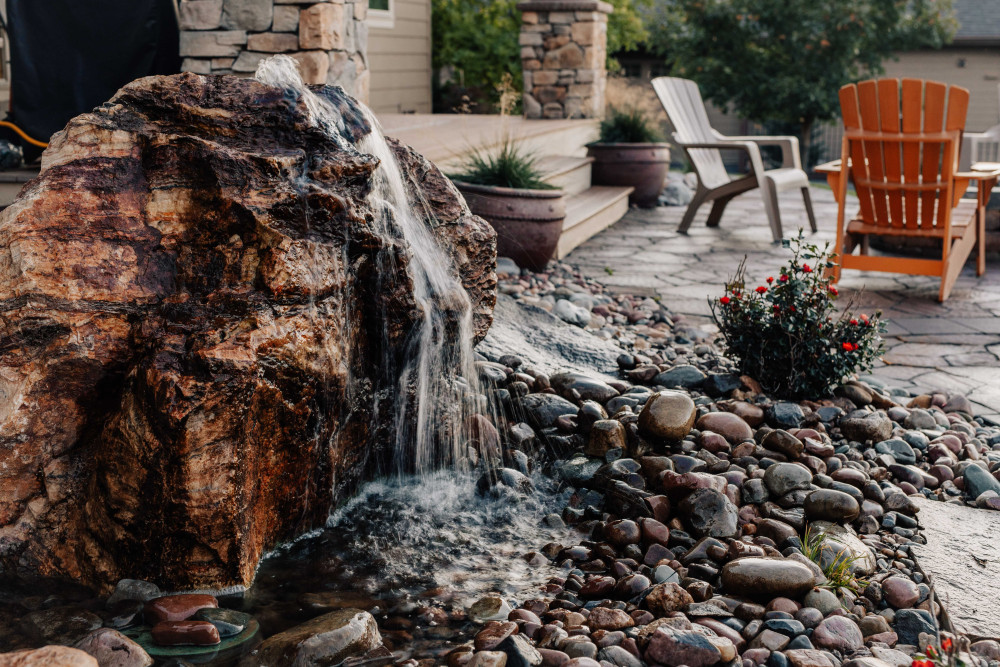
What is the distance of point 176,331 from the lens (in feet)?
7.14

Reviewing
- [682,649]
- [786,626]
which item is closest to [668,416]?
[786,626]

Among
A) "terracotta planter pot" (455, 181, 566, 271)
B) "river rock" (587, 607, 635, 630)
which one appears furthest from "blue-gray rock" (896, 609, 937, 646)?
"terracotta planter pot" (455, 181, 566, 271)

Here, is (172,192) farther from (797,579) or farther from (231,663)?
(797,579)

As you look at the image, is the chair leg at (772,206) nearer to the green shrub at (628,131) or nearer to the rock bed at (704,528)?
the green shrub at (628,131)

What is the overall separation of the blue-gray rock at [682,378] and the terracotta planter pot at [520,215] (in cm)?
169

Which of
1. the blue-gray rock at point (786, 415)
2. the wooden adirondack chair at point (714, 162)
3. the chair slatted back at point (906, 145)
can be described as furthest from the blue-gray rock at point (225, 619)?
the wooden adirondack chair at point (714, 162)

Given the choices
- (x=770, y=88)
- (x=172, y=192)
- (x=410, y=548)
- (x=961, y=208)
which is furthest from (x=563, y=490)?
(x=770, y=88)

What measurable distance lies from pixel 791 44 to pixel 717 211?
6858 millimetres

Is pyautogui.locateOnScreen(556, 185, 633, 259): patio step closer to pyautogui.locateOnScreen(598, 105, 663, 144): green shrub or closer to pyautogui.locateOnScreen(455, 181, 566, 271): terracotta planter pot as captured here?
pyautogui.locateOnScreen(598, 105, 663, 144): green shrub

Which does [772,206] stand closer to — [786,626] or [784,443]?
[784,443]

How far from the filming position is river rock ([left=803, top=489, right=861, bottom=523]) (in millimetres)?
2643

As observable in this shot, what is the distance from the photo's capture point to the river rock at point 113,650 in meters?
1.87

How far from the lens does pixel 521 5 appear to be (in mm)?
9406

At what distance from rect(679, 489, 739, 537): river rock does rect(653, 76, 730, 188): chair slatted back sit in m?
4.92
